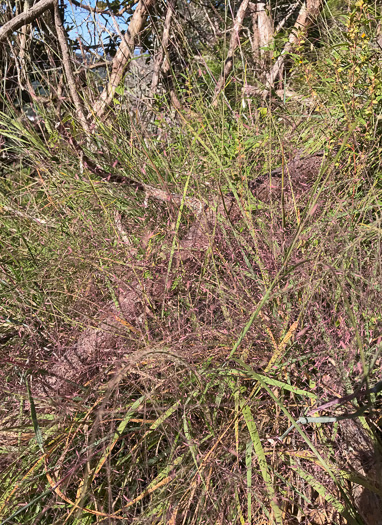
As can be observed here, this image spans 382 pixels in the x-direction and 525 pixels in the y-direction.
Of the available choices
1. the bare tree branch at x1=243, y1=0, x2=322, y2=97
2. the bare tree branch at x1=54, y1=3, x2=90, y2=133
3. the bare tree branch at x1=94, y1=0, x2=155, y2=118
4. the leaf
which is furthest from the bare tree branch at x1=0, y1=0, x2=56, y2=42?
the leaf

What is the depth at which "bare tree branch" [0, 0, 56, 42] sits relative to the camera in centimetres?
210

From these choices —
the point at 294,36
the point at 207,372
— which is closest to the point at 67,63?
the point at 294,36

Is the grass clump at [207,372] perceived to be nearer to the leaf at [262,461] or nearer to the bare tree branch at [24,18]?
the leaf at [262,461]

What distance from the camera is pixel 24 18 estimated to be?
2.11m

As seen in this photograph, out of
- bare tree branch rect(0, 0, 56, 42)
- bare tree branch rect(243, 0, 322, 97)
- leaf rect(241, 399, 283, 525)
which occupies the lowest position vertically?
leaf rect(241, 399, 283, 525)

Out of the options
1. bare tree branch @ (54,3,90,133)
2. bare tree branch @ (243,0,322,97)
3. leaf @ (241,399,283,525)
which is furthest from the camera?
bare tree branch @ (243,0,322,97)

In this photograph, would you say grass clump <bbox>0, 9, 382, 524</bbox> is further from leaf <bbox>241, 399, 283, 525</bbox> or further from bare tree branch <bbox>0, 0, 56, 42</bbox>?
bare tree branch <bbox>0, 0, 56, 42</bbox>

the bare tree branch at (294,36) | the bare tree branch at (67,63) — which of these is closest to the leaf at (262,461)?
the bare tree branch at (67,63)

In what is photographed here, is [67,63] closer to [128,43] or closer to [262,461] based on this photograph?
[128,43]

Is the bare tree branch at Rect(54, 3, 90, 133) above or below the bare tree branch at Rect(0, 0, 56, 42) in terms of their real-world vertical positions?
below

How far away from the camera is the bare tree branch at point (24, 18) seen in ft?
6.88

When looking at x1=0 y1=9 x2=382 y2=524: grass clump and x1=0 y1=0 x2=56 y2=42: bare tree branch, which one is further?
x1=0 y1=0 x2=56 y2=42: bare tree branch

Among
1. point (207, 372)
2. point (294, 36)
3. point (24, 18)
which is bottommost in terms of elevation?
point (207, 372)

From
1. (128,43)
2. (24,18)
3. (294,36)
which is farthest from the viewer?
(294,36)
